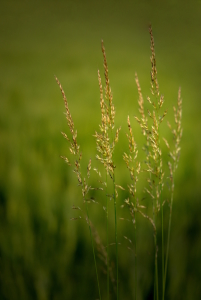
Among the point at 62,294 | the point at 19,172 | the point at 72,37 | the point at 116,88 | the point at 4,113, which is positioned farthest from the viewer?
the point at 72,37

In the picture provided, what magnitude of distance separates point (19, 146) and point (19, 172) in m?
0.13

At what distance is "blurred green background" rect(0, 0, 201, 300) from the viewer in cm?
115

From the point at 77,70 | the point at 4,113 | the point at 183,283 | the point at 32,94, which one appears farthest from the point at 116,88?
the point at 183,283

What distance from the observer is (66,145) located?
1323 millimetres

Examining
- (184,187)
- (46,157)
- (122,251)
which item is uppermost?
(46,157)

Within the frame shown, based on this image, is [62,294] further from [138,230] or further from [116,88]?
[116,88]

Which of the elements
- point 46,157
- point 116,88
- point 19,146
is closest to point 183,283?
point 46,157

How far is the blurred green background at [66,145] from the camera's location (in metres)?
1.15

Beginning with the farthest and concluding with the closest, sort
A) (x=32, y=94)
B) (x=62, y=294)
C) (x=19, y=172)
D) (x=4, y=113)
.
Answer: (x=32, y=94) < (x=4, y=113) < (x=19, y=172) < (x=62, y=294)

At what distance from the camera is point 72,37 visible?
1893mm

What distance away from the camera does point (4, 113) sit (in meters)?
1.43

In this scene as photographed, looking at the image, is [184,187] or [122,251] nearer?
[122,251]

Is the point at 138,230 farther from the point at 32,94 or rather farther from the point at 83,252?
the point at 32,94

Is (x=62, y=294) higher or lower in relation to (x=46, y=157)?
lower
